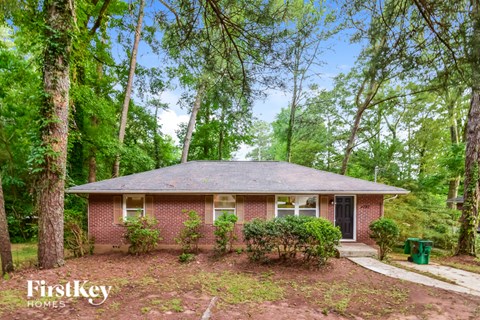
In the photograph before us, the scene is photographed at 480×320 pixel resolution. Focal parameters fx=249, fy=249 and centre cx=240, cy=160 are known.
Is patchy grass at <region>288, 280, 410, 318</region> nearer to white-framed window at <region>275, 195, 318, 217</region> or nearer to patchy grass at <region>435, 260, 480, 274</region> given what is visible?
white-framed window at <region>275, 195, 318, 217</region>

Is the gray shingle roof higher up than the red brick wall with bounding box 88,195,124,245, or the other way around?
the gray shingle roof

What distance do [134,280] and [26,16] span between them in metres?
7.46

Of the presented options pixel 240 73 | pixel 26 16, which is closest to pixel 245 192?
pixel 240 73

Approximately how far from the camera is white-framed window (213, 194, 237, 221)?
30.7ft

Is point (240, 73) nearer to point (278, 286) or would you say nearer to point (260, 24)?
point (260, 24)

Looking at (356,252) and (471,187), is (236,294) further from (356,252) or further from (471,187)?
(471,187)

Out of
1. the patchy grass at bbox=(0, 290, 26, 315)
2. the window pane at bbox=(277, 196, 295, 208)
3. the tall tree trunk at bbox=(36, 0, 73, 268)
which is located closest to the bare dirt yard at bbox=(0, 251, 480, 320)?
the patchy grass at bbox=(0, 290, 26, 315)

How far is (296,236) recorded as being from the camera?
7.09 meters

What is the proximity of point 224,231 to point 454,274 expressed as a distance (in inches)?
262

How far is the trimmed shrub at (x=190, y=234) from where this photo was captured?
8.37 metres

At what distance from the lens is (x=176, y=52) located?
5.03m

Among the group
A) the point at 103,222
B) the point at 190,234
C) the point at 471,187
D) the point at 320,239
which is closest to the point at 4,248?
the point at 103,222

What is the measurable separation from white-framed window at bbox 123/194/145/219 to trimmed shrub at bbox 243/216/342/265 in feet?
14.0

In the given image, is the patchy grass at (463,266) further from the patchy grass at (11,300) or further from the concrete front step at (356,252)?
the patchy grass at (11,300)
